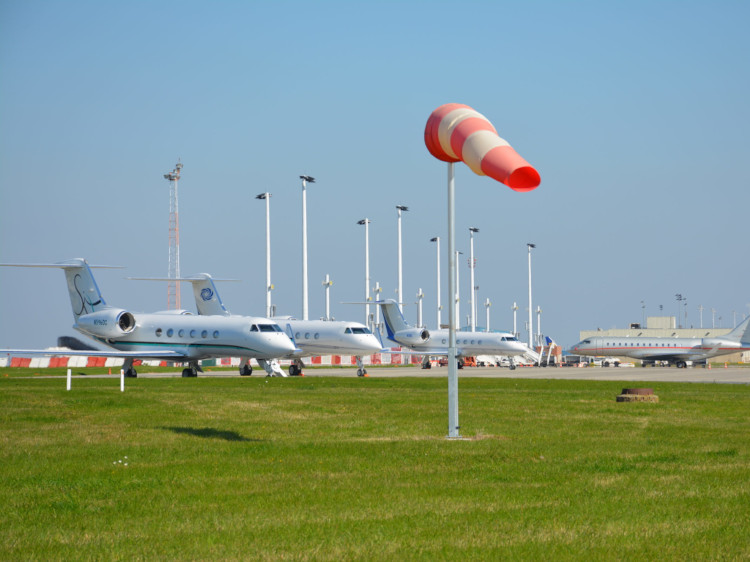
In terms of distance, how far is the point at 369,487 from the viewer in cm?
1124

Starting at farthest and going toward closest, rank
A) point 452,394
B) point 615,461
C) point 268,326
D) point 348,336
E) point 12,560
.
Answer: point 348,336
point 268,326
point 452,394
point 615,461
point 12,560

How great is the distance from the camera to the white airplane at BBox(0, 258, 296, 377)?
162 ft

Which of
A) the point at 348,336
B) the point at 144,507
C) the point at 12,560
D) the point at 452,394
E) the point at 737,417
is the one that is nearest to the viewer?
the point at 12,560

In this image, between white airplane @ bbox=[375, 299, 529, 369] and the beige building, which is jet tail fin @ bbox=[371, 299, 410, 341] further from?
the beige building

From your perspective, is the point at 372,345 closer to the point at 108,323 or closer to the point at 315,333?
the point at 315,333

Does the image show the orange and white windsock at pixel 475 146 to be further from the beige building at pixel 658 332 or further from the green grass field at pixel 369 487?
the beige building at pixel 658 332

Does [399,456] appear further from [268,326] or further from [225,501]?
[268,326]

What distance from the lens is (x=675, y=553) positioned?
311 inches

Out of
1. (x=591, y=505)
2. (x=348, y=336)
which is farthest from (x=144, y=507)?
(x=348, y=336)

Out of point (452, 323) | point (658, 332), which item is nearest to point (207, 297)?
point (452, 323)

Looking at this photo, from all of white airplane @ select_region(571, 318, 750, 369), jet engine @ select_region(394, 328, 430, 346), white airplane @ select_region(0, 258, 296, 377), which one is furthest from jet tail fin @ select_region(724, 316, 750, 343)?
white airplane @ select_region(0, 258, 296, 377)

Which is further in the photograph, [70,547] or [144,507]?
[144,507]

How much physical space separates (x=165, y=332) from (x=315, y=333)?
9393mm

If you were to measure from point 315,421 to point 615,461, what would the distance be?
8159mm
